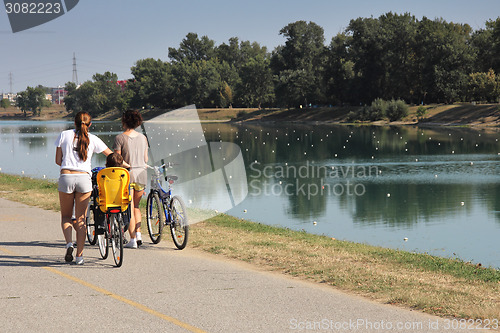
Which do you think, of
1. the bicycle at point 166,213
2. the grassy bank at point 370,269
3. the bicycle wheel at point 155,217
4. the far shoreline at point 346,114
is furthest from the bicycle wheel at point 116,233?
the far shoreline at point 346,114

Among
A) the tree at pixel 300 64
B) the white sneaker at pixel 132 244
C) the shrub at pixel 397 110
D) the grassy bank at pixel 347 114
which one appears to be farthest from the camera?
the tree at pixel 300 64

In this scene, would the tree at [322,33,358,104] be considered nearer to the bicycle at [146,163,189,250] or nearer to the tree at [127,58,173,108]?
the tree at [127,58,173,108]

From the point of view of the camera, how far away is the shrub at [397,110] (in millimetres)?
87125

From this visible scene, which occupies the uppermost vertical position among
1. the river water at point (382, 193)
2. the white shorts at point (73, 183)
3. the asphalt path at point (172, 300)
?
the white shorts at point (73, 183)

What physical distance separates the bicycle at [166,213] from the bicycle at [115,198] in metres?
1.21

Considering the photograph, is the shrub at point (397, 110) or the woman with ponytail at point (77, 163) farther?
the shrub at point (397, 110)

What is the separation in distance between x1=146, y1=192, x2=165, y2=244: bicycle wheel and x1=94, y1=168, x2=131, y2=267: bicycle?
5.04ft

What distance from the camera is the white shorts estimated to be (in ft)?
29.8

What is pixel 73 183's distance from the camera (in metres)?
9.09

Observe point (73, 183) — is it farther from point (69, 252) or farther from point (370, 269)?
point (370, 269)

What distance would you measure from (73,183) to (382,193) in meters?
18.0

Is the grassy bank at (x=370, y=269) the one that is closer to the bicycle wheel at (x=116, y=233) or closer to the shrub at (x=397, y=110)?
the bicycle wheel at (x=116, y=233)

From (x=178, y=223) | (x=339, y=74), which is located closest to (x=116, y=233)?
(x=178, y=223)

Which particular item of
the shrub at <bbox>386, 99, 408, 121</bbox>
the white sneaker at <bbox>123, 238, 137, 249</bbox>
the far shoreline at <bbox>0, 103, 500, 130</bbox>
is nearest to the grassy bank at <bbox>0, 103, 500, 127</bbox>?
the far shoreline at <bbox>0, 103, 500, 130</bbox>
